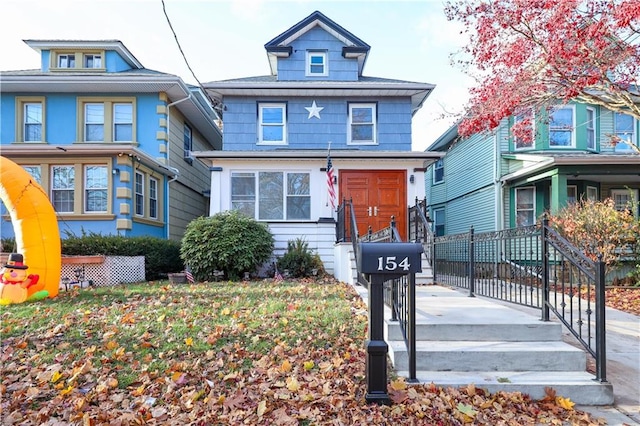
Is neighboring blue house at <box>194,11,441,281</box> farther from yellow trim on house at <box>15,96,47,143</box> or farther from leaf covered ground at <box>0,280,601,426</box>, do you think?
leaf covered ground at <box>0,280,601,426</box>

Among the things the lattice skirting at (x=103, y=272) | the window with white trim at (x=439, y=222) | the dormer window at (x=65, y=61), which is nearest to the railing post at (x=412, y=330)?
the lattice skirting at (x=103, y=272)

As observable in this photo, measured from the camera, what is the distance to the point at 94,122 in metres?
12.4

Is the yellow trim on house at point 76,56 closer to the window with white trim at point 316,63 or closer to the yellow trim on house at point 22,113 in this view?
the yellow trim on house at point 22,113

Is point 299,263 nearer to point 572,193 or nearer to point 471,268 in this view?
point 471,268

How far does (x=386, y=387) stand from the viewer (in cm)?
301

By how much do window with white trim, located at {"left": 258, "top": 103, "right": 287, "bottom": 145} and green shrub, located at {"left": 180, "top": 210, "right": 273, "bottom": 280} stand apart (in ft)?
10.8

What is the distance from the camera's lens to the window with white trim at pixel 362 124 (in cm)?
1166

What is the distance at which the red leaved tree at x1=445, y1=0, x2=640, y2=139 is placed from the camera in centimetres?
671

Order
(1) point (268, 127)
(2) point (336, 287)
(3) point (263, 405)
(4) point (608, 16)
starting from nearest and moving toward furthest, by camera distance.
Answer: (3) point (263, 405)
(4) point (608, 16)
(2) point (336, 287)
(1) point (268, 127)

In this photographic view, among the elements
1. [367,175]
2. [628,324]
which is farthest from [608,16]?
[367,175]

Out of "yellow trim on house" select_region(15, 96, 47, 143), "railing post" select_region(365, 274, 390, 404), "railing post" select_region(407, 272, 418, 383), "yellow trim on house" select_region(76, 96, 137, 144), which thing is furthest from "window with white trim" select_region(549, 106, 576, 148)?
"yellow trim on house" select_region(15, 96, 47, 143)

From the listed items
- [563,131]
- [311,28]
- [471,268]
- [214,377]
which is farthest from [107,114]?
[563,131]

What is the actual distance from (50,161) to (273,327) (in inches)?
384

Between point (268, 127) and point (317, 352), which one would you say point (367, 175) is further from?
point (317, 352)
